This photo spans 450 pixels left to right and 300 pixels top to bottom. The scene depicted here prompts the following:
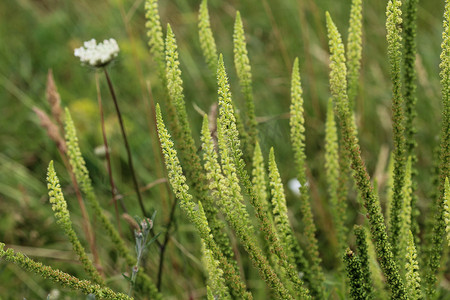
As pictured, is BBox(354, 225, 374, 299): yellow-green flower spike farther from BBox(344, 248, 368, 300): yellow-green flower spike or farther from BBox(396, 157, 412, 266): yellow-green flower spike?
BBox(396, 157, 412, 266): yellow-green flower spike

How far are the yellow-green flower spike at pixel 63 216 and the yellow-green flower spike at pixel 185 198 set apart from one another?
325 mm

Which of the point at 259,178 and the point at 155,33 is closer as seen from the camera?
the point at 259,178

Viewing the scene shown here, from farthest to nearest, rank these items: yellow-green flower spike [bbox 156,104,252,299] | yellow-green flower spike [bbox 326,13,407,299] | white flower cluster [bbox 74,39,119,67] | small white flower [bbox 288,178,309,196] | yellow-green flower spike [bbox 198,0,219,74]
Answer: small white flower [bbox 288,178,309,196] → white flower cluster [bbox 74,39,119,67] → yellow-green flower spike [bbox 198,0,219,74] → yellow-green flower spike [bbox 326,13,407,299] → yellow-green flower spike [bbox 156,104,252,299]

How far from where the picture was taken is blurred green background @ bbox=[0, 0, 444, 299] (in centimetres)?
278

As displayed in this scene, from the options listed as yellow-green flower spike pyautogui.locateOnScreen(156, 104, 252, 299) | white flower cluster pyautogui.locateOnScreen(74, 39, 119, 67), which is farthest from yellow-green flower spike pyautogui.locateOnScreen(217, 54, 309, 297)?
white flower cluster pyautogui.locateOnScreen(74, 39, 119, 67)

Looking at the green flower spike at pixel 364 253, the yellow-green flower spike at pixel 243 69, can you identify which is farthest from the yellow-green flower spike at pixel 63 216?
the green flower spike at pixel 364 253

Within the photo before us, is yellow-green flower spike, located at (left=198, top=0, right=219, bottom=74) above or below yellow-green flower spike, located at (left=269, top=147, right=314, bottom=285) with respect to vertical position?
above

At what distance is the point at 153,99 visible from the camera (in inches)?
150

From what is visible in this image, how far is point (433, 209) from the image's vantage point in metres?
1.89

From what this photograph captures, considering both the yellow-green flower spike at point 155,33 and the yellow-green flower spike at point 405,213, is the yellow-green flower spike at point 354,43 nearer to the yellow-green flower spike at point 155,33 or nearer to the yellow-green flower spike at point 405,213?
the yellow-green flower spike at point 405,213

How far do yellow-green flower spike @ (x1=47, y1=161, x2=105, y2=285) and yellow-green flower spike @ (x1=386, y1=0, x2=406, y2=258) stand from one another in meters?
0.90

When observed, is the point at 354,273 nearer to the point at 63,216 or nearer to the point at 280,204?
the point at 280,204

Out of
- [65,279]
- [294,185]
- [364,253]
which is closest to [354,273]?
[364,253]

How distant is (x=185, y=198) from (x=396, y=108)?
24.9 inches
